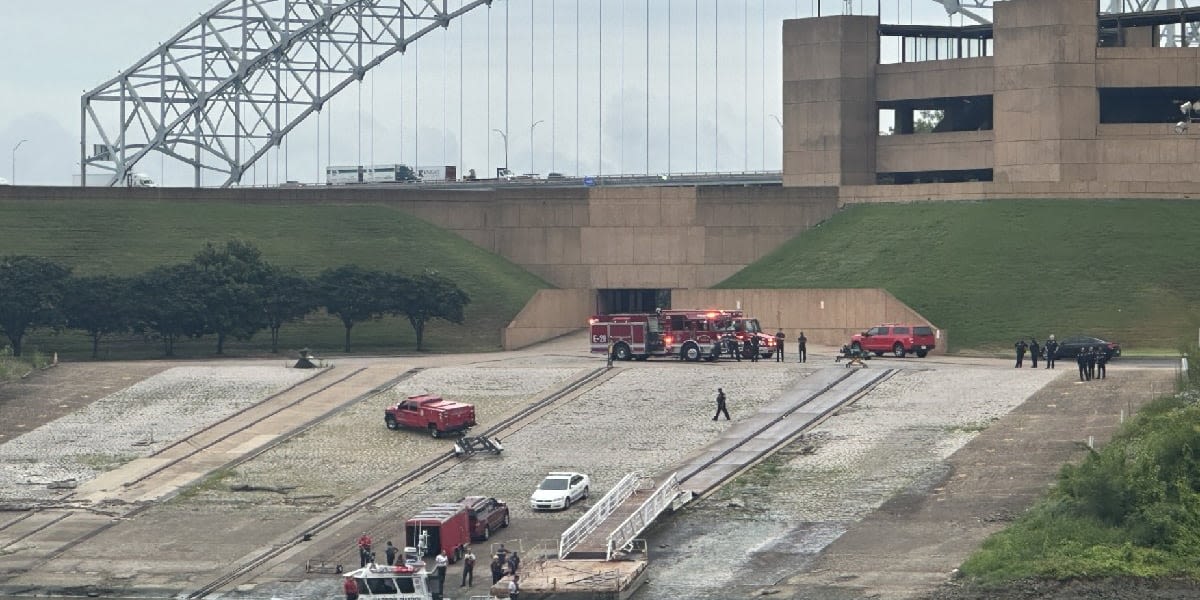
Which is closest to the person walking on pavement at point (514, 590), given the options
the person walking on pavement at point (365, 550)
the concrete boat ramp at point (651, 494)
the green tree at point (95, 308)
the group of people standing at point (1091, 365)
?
the concrete boat ramp at point (651, 494)

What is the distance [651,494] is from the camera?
67.1 metres

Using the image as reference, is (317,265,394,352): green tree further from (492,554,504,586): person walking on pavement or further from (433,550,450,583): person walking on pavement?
(492,554,504,586): person walking on pavement

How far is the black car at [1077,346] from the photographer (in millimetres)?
94688

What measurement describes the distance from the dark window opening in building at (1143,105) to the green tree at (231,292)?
51.6 m

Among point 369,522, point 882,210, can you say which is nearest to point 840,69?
point 882,210

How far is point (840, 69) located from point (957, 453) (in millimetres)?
59221

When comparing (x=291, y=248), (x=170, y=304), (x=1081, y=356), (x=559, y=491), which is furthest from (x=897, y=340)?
(x=291, y=248)

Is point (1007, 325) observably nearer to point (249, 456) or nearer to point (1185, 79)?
point (1185, 79)

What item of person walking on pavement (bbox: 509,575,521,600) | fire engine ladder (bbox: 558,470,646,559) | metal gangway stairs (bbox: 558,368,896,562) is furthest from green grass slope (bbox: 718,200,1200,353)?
person walking on pavement (bbox: 509,575,521,600)

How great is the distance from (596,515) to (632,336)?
3339 cm

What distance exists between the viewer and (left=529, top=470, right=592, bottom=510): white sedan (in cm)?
6956

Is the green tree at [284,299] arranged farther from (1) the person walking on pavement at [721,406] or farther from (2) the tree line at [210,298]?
(1) the person walking on pavement at [721,406]

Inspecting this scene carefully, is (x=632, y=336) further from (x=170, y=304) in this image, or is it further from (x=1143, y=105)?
(x=1143, y=105)

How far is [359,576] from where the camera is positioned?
193ft
